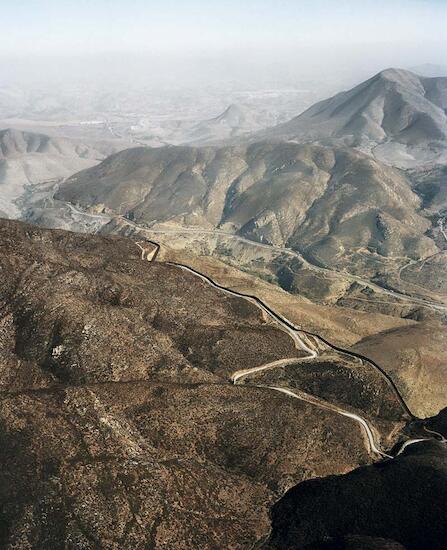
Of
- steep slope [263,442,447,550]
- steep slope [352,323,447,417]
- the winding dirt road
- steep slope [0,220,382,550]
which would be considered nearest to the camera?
steep slope [0,220,382,550]

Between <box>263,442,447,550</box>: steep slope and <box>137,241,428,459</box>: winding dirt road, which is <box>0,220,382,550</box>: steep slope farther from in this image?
<box>263,442,447,550</box>: steep slope

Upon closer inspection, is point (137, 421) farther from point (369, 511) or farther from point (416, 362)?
point (416, 362)

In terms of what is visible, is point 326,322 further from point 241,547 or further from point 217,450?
point 241,547

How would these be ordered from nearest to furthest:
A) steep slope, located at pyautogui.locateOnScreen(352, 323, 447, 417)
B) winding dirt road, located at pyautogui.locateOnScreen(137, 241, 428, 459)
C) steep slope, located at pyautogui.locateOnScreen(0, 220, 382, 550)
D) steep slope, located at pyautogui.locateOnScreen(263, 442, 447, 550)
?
steep slope, located at pyautogui.locateOnScreen(0, 220, 382, 550)
steep slope, located at pyautogui.locateOnScreen(263, 442, 447, 550)
winding dirt road, located at pyautogui.locateOnScreen(137, 241, 428, 459)
steep slope, located at pyautogui.locateOnScreen(352, 323, 447, 417)

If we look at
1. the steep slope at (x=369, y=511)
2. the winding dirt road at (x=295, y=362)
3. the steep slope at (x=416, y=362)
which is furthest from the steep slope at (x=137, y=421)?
the steep slope at (x=416, y=362)

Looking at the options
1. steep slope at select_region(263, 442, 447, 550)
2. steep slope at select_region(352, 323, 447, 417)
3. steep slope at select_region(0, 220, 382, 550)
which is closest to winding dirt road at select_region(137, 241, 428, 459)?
steep slope at select_region(0, 220, 382, 550)

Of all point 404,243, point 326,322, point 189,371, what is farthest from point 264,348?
point 404,243

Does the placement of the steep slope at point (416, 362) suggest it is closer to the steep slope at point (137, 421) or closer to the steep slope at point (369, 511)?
the steep slope at point (137, 421)

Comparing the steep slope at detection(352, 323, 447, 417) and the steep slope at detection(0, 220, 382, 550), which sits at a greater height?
the steep slope at detection(0, 220, 382, 550)

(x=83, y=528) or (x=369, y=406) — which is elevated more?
(x=83, y=528)

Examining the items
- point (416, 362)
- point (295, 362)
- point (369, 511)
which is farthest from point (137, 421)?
point (416, 362)

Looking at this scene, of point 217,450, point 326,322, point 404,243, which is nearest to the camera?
point 217,450
